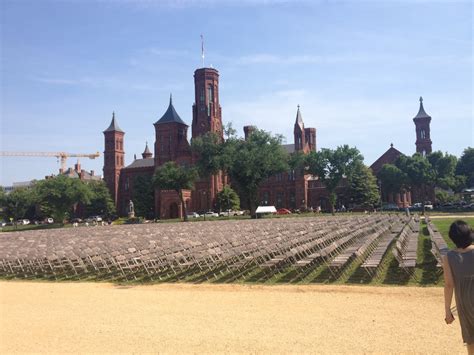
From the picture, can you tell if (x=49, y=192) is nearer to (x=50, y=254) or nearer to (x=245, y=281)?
(x=50, y=254)

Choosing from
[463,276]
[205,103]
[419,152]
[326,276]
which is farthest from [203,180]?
[463,276]

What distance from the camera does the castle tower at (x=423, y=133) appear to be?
3605 inches

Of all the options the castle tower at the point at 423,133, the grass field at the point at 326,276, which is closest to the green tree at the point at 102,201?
the castle tower at the point at 423,133

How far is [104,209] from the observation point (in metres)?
91.1

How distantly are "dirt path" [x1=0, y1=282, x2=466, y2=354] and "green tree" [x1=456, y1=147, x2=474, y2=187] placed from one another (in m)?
76.0

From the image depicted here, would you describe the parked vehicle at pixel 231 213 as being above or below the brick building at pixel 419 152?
below

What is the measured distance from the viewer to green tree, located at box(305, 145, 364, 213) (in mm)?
68750

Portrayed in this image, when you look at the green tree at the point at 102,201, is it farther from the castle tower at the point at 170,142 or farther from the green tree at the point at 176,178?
the green tree at the point at 176,178

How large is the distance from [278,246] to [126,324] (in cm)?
874

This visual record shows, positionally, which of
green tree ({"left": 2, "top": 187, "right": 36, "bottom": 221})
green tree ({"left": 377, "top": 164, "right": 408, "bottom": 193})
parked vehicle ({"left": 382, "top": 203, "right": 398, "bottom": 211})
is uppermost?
green tree ({"left": 377, "top": 164, "right": 408, "bottom": 193})

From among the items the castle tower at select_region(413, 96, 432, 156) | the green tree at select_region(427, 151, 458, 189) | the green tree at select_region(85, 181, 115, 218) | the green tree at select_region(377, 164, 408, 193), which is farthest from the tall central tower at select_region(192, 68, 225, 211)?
the castle tower at select_region(413, 96, 432, 156)

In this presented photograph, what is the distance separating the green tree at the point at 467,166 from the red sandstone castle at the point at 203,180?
10283 millimetres

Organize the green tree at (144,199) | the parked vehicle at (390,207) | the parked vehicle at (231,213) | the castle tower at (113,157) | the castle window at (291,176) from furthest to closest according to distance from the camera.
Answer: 1. the castle tower at (113,157)
2. the castle window at (291,176)
3. the green tree at (144,199)
4. the parked vehicle at (231,213)
5. the parked vehicle at (390,207)

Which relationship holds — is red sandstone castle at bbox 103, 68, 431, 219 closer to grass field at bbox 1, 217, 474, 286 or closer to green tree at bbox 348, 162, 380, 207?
green tree at bbox 348, 162, 380, 207
